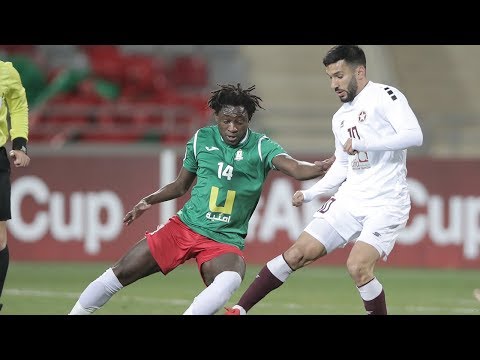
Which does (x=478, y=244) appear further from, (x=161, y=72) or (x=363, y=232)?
(x=161, y=72)

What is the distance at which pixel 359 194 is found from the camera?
8.73m

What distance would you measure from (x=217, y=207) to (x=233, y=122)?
628 mm

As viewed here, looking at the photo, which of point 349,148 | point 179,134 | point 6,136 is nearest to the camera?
point 349,148

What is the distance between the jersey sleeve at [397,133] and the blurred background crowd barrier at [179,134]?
6.80 meters

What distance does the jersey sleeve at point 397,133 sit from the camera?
8258 millimetres

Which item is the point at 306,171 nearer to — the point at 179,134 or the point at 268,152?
the point at 268,152

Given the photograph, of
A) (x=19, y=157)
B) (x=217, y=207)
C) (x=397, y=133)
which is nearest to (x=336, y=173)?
(x=397, y=133)

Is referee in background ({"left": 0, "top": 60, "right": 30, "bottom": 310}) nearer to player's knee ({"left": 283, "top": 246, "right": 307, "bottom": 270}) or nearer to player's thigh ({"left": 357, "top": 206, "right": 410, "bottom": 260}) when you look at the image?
player's knee ({"left": 283, "top": 246, "right": 307, "bottom": 270})

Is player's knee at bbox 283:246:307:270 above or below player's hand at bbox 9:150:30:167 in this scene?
below

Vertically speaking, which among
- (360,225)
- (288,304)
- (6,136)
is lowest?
(288,304)

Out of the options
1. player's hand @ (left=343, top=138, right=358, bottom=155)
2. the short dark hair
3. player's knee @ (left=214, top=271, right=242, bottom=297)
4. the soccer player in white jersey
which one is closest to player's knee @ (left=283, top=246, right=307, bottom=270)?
the soccer player in white jersey

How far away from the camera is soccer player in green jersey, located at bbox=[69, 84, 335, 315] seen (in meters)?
8.30

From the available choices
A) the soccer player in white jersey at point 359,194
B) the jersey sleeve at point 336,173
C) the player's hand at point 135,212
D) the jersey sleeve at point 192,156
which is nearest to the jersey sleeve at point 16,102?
the player's hand at point 135,212

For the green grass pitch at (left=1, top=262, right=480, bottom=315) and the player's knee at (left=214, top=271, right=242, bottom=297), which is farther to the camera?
the green grass pitch at (left=1, top=262, right=480, bottom=315)
